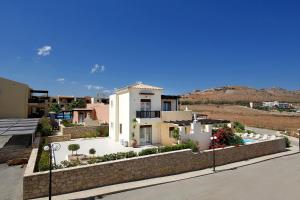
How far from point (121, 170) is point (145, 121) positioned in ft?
29.0

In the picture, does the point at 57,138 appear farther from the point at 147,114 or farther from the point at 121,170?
the point at 121,170

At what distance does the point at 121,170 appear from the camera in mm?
15133

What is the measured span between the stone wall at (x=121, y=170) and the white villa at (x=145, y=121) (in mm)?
3108

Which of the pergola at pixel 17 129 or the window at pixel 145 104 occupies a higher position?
the window at pixel 145 104

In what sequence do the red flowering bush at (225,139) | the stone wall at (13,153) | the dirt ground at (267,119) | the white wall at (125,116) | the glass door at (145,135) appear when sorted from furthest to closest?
the dirt ground at (267,119)
the glass door at (145,135)
the white wall at (125,116)
the red flowering bush at (225,139)
the stone wall at (13,153)

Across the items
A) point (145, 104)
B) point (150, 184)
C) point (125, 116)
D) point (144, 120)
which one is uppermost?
point (145, 104)

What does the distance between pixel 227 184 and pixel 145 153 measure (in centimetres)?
602

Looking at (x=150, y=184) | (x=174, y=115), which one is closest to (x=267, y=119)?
(x=174, y=115)

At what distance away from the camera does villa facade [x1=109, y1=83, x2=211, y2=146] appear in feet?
76.6

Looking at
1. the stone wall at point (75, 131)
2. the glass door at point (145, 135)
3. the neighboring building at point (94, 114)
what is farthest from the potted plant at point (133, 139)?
the neighboring building at point (94, 114)

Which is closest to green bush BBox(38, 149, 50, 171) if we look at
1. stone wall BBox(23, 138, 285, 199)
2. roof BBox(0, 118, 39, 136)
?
stone wall BBox(23, 138, 285, 199)

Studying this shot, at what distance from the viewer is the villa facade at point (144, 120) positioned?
23344mm

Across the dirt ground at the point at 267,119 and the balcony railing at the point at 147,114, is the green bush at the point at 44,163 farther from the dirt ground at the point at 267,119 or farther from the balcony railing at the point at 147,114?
the dirt ground at the point at 267,119

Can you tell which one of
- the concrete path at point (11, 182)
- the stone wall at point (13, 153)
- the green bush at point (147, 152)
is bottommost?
the concrete path at point (11, 182)
